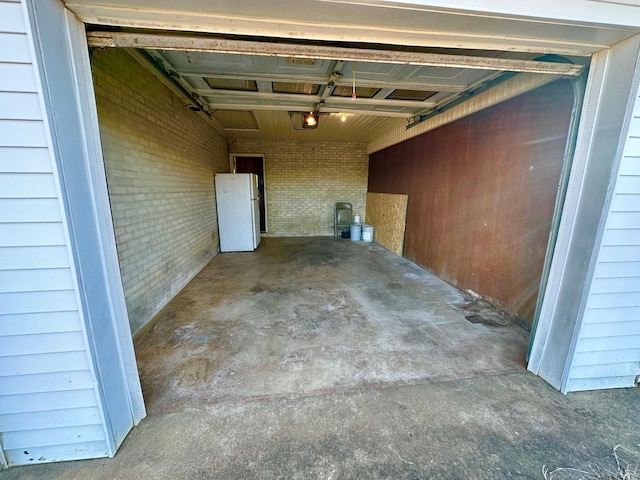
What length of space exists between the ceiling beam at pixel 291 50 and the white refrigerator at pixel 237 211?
425 centimetres

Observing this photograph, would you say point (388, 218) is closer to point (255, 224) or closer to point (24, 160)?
point (255, 224)

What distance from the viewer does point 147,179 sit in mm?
2877

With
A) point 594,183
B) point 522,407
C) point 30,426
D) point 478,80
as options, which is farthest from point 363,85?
point 30,426

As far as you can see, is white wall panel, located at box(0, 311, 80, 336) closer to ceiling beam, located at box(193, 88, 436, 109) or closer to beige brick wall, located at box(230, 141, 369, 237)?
ceiling beam, located at box(193, 88, 436, 109)

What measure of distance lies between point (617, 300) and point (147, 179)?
14.2ft

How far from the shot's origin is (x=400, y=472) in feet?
4.23

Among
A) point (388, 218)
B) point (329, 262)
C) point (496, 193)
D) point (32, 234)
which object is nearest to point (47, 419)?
point (32, 234)

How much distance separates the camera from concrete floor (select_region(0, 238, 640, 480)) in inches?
52.6

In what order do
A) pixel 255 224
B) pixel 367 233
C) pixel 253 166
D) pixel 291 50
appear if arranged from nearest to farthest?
pixel 291 50
pixel 255 224
pixel 367 233
pixel 253 166

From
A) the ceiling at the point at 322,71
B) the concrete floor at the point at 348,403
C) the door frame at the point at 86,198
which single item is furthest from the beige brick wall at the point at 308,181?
the door frame at the point at 86,198

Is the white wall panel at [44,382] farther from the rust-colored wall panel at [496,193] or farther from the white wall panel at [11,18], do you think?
the rust-colored wall panel at [496,193]

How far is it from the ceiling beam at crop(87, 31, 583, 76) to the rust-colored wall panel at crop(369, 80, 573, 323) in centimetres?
104

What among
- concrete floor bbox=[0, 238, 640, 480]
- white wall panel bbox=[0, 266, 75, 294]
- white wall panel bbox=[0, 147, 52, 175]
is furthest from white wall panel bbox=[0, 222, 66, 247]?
concrete floor bbox=[0, 238, 640, 480]

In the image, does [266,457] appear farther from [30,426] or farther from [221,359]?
[30,426]
